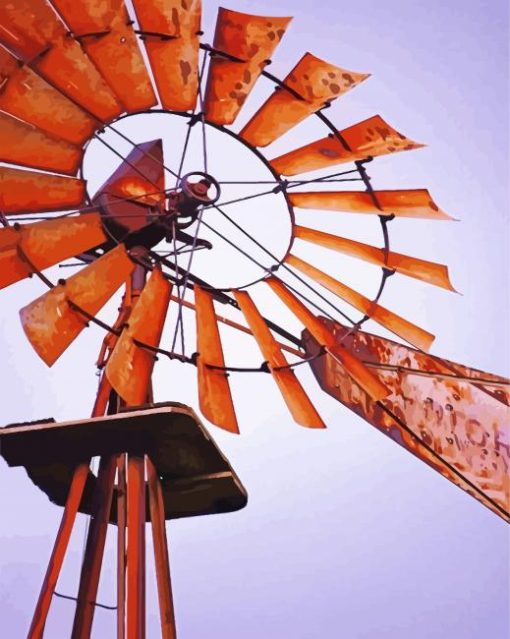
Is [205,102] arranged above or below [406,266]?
above

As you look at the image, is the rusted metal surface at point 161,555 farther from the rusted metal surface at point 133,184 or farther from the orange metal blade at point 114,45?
the orange metal blade at point 114,45

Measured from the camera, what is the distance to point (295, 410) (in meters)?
4.92

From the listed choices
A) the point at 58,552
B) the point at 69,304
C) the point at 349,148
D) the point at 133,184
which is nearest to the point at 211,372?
the point at 69,304

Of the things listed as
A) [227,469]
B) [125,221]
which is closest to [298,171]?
[125,221]

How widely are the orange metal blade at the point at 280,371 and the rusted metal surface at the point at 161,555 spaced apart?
2.55ft

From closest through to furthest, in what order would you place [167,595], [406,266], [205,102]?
[167,595] < [205,102] < [406,266]

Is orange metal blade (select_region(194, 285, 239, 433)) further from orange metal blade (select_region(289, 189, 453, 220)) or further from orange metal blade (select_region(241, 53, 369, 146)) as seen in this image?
orange metal blade (select_region(241, 53, 369, 146))

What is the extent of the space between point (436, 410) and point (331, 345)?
0.99m

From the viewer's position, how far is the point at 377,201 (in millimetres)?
5477

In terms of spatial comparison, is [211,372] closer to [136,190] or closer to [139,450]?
[139,450]

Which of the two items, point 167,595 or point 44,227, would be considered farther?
point 44,227

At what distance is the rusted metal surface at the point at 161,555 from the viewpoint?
429cm

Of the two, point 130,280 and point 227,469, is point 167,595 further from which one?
Result: point 130,280

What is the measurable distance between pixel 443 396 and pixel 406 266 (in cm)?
93
